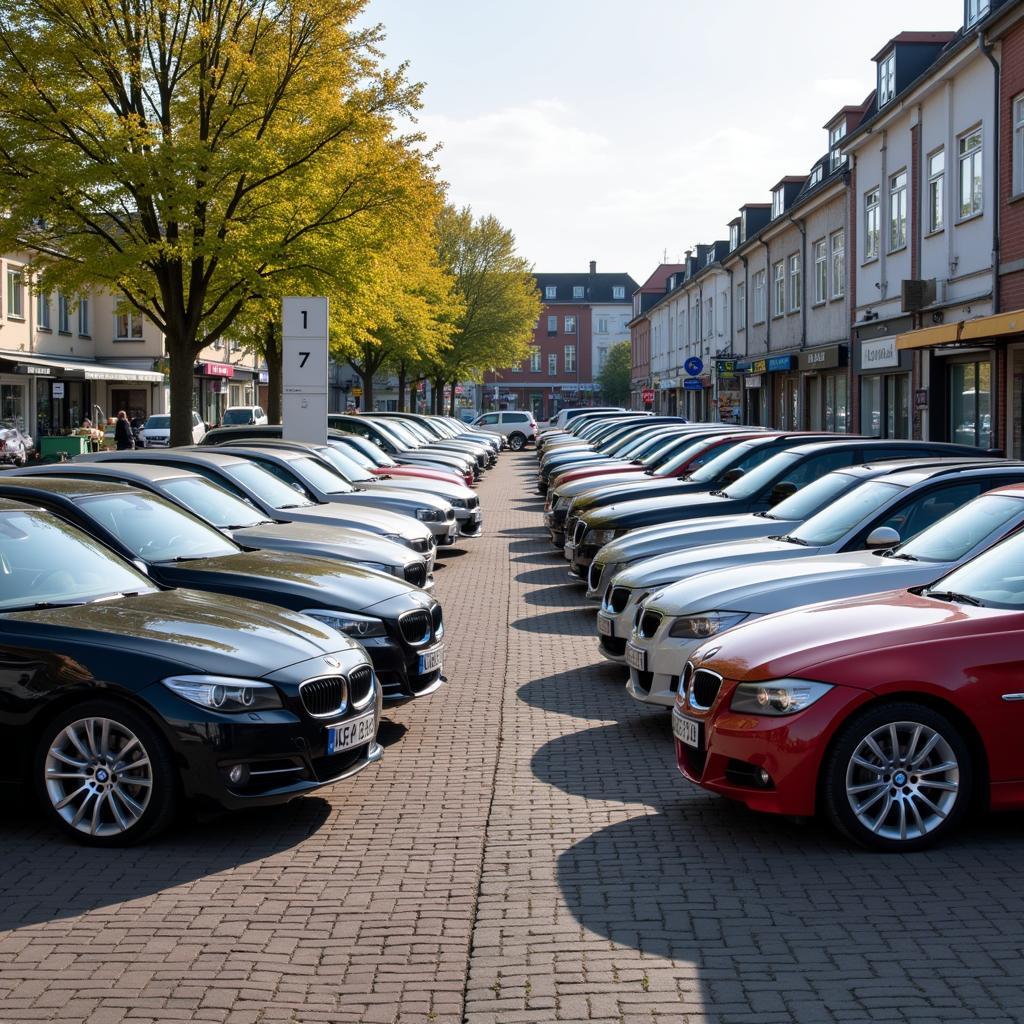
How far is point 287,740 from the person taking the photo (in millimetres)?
6113

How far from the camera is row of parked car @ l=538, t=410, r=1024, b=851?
582 cm

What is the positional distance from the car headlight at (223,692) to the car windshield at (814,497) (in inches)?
220

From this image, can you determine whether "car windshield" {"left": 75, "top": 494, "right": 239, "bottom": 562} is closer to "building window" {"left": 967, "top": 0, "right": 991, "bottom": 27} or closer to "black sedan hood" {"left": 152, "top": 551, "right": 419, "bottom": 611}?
"black sedan hood" {"left": 152, "top": 551, "right": 419, "bottom": 611}

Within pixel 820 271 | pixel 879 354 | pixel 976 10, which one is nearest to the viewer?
pixel 976 10

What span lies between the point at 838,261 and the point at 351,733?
31766 mm

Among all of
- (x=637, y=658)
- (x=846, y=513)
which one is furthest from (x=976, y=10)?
(x=637, y=658)

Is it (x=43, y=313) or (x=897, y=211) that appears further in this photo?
(x=43, y=313)

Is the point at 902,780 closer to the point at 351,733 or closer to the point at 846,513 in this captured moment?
the point at 351,733

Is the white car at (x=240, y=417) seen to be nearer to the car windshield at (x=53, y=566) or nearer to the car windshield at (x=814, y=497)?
the car windshield at (x=814, y=497)

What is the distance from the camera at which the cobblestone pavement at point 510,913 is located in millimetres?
4312

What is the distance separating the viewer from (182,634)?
20.8 feet

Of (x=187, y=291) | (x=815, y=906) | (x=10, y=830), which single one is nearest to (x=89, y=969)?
(x=10, y=830)

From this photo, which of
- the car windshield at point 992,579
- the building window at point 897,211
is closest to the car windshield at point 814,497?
the car windshield at point 992,579

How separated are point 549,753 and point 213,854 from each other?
94.5 inches
